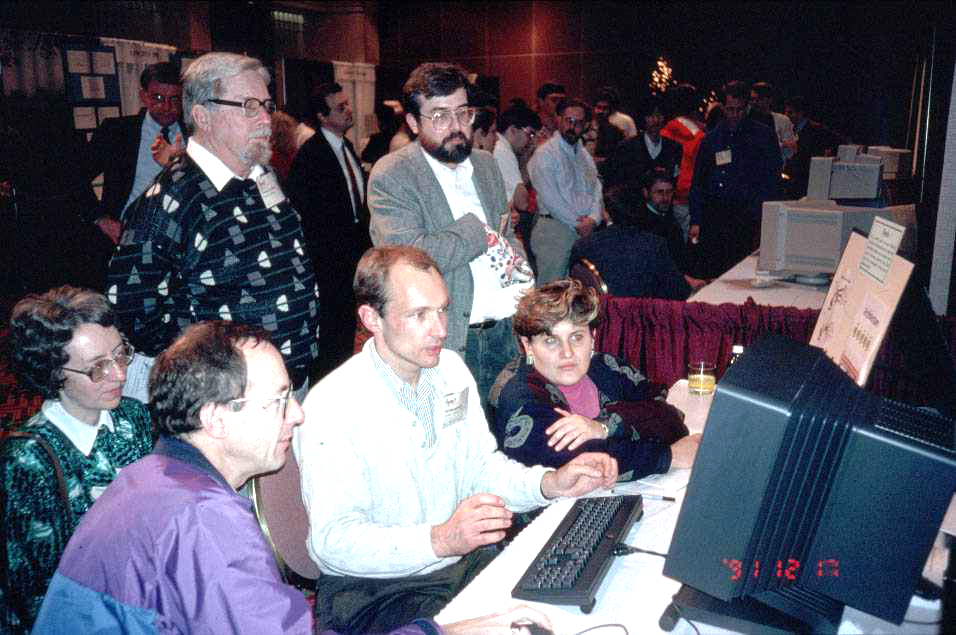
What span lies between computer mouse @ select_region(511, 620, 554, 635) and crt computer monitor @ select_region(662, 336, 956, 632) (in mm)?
217

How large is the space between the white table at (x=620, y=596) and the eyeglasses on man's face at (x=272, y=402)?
44cm

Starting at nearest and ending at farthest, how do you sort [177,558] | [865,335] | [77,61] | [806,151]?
[177,558] < [865,335] < [77,61] < [806,151]

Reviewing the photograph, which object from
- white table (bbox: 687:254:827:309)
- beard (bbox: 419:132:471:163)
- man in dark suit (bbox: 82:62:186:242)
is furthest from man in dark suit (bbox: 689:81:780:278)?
man in dark suit (bbox: 82:62:186:242)

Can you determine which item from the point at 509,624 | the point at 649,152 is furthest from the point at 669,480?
the point at 649,152

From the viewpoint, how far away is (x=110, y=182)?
133 inches

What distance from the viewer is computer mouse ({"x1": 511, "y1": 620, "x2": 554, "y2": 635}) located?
48.4 inches

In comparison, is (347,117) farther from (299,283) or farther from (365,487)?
(365,487)

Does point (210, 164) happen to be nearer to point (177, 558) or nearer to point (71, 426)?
point (71, 426)

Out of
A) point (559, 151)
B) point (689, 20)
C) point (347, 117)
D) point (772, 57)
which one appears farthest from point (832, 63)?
point (347, 117)

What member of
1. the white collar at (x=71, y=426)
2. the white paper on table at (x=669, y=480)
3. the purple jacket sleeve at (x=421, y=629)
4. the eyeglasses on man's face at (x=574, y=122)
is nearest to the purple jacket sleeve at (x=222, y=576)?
the purple jacket sleeve at (x=421, y=629)

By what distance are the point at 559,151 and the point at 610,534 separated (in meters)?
3.93

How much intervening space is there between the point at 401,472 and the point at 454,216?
1.13m

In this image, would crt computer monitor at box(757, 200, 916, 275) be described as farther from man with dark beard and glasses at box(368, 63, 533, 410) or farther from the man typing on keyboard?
the man typing on keyboard

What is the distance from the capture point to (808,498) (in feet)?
3.60
